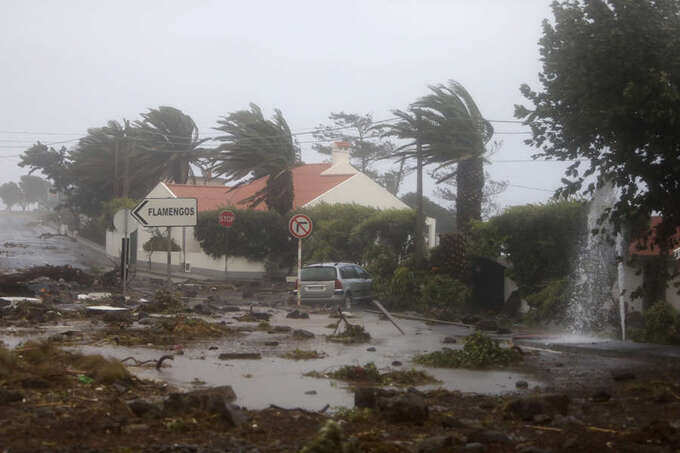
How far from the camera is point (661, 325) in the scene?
17.5m

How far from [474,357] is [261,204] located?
41.1 meters

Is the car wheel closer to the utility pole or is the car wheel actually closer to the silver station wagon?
the silver station wagon

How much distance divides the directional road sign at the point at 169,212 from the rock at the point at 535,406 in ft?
52.3

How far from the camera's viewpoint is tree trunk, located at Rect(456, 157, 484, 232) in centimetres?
3018

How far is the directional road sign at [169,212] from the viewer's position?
23.7 meters

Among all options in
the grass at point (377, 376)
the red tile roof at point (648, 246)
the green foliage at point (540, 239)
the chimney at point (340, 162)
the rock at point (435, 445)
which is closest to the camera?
the rock at point (435, 445)

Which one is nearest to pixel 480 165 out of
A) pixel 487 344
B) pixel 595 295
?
pixel 595 295

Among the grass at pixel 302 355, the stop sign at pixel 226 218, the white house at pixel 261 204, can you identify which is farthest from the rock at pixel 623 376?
the stop sign at pixel 226 218

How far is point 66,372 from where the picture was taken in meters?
10.6

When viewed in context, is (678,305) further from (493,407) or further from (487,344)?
(493,407)

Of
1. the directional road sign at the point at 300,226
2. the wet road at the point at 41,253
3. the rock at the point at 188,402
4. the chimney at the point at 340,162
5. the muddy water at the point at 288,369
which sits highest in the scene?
the chimney at the point at 340,162

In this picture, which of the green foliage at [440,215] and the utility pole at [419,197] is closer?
the utility pole at [419,197]

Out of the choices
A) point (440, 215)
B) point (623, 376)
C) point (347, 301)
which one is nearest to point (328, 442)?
point (623, 376)

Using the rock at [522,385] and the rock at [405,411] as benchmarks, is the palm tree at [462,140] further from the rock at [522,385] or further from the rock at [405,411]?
the rock at [405,411]
